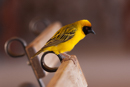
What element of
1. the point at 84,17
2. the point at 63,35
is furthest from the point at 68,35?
the point at 84,17

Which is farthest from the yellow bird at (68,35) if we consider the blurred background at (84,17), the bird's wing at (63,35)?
the blurred background at (84,17)

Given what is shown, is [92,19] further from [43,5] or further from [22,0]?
[22,0]

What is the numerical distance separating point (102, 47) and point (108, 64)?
305 millimetres

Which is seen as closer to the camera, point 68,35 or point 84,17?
point 68,35

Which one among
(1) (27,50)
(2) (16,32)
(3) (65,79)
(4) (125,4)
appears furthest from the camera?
(2) (16,32)

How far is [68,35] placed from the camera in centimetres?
102

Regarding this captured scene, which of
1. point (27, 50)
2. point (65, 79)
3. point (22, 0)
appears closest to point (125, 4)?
point (22, 0)

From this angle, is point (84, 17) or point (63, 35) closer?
point (63, 35)

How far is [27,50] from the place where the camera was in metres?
1.04

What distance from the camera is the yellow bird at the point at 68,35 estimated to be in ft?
3.25

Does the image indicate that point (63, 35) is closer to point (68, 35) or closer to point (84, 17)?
point (68, 35)

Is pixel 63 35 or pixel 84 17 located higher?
pixel 84 17

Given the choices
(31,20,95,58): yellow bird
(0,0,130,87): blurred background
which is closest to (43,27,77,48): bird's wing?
(31,20,95,58): yellow bird

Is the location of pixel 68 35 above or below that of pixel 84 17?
below
